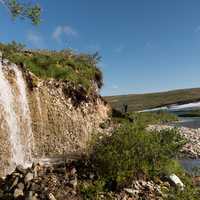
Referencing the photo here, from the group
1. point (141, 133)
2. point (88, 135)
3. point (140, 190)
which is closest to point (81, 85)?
point (88, 135)

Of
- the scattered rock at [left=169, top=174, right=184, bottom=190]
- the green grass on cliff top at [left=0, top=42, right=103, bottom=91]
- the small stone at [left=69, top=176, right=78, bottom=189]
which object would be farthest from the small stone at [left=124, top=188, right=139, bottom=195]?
the green grass on cliff top at [left=0, top=42, right=103, bottom=91]

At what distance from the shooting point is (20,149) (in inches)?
750

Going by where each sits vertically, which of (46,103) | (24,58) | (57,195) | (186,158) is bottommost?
(186,158)

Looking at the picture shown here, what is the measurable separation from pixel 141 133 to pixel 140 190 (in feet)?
9.25

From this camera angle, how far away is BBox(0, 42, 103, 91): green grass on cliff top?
77.2 ft

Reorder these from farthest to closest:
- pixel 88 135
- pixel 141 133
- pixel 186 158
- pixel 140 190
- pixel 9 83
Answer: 1. pixel 186 158
2. pixel 88 135
3. pixel 9 83
4. pixel 141 133
5. pixel 140 190

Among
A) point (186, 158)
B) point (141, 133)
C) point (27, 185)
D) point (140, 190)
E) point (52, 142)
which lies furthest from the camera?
point (186, 158)

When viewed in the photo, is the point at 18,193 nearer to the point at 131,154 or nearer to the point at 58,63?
the point at 131,154

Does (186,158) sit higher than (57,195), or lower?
lower

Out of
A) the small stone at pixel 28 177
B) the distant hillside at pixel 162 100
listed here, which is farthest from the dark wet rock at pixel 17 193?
the distant hillside at pixel 162 100

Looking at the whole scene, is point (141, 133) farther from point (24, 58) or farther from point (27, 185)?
point (24, 58)

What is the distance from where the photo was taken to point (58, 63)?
26109 millimetres

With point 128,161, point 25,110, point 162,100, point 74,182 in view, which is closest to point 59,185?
point 74,182

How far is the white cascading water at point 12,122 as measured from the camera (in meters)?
18.5
